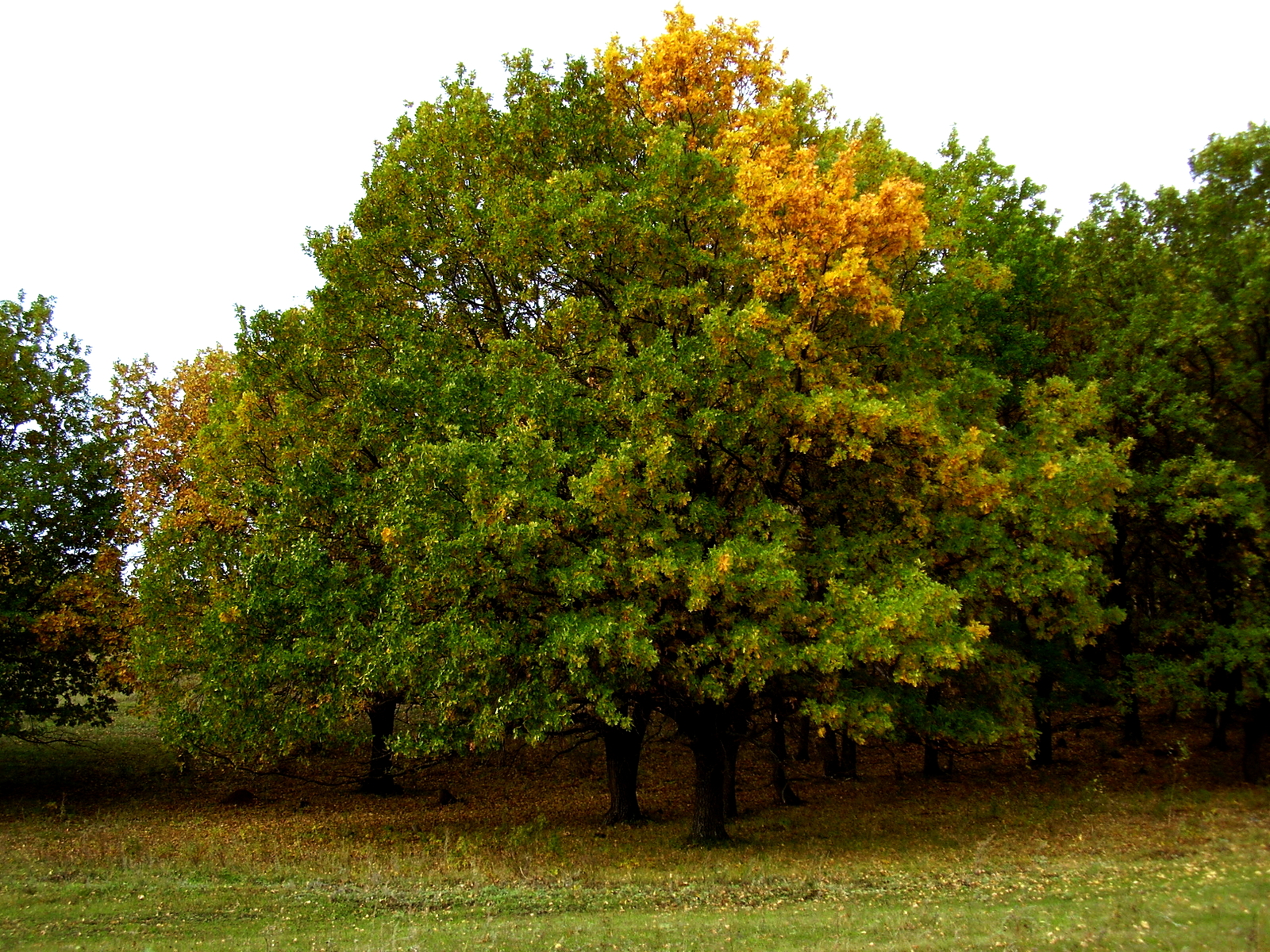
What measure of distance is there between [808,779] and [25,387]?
26862 mm

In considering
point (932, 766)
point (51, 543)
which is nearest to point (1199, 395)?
point (932, 766)

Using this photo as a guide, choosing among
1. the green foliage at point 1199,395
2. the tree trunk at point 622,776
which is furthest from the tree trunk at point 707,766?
the green foliage at point 1199,395

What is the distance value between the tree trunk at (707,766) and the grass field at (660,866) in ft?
1.91

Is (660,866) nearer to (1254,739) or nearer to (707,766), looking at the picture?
(707,766)

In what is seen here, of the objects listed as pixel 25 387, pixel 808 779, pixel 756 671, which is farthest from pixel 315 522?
pixel 808 779

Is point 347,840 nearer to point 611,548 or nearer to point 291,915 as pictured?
point 291,915

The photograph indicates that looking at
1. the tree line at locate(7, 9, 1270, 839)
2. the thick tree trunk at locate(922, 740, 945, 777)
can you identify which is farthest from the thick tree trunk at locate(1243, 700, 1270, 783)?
the thick tree trunk at locate(922, 740, 945, 777)

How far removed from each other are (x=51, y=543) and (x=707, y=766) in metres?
20.0

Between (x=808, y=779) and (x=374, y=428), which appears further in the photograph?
(x=808, y=779)

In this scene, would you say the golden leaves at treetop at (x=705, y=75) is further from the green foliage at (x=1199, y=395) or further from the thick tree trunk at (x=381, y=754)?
the thick tree trunk at (x=381, y=754)

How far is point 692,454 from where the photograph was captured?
15.2m

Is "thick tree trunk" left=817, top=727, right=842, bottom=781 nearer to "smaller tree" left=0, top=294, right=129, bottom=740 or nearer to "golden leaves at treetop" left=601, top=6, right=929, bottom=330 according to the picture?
"golden leaves at treetop" left=601, top=6, right=929, bottom=330

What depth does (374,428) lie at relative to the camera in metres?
16.1

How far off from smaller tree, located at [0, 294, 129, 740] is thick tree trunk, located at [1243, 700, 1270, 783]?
1213 inches
